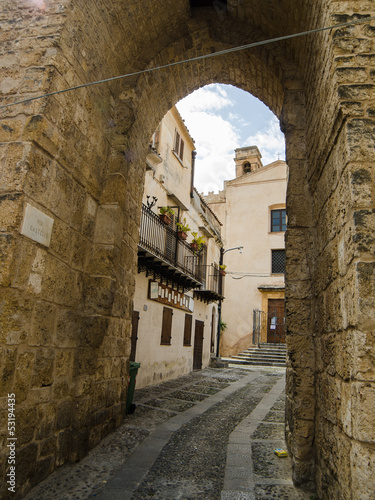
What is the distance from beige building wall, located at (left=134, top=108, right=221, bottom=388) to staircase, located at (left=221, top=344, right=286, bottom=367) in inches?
106

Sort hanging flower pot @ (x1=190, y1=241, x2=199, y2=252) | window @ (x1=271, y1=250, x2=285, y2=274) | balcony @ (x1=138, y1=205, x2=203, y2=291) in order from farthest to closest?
window @ (x1=271, y1=250, x2=285, y2=274), hanging flower pot @ (x1=190, y1=241, x2=199, y2=252), balcony @ (x1=138, y1=205, x2=203, y2=291)

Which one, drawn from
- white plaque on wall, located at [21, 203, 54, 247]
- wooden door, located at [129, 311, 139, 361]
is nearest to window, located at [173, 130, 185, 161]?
wooden door, located at [129, 311, 139, 361]

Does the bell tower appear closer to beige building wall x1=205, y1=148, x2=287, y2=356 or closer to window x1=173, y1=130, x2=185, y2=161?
beige building wall x1=205, y1=148, x2=287, y2=356

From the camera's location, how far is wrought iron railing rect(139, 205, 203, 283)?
26.2ft

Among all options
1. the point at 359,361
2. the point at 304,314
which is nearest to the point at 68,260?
the point at 304,314

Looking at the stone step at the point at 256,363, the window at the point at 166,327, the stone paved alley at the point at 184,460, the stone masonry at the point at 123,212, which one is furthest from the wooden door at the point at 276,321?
the stone masonry at the point at 123,212

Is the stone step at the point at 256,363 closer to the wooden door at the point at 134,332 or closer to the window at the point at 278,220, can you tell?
the window at the point at 278,220

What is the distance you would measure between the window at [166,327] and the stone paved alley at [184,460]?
3185mm

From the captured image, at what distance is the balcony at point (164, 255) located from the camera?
25.8 ft

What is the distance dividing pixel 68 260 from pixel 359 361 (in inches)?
99.2

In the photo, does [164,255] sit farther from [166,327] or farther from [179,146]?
[179,146]

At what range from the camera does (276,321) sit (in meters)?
18.5

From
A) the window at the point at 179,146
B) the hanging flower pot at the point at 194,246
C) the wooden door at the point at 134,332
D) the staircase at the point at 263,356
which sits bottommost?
the staircase at the point at 263,356

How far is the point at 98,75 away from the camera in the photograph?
12.5ft
